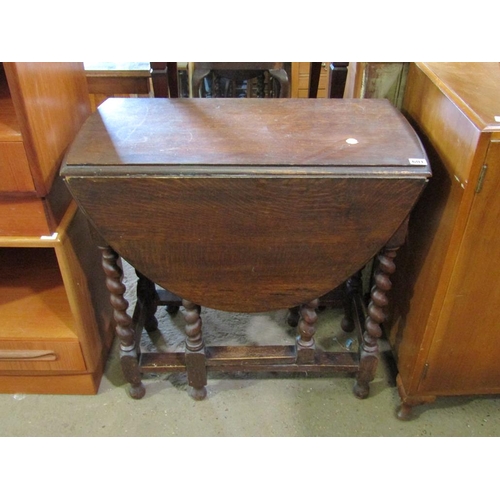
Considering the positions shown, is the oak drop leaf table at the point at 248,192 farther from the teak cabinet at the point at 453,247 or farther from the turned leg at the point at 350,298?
the turned leg at the point at 350,298

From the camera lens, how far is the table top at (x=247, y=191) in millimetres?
1014

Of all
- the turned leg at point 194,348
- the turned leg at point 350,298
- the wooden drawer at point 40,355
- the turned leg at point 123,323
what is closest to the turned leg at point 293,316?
the turned leg at point 350,298

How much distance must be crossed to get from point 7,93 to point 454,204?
1.10m

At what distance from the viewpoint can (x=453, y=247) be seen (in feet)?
3.55

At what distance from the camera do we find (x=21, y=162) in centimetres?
106

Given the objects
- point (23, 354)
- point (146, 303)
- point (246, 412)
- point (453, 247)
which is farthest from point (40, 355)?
point (453, 247)

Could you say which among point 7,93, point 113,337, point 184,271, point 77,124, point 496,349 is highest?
point 7,93

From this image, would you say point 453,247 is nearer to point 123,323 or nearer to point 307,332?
point 307,332

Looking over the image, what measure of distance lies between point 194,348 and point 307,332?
1.06 ft

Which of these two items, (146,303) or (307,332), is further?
(146,303)

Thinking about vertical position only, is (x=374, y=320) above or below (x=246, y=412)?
above

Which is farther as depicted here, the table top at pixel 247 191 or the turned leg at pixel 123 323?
the turned leg at pixel 123 323

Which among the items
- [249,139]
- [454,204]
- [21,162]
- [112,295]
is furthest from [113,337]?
[454,204]

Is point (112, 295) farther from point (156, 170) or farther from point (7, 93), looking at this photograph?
point (7, 93)
